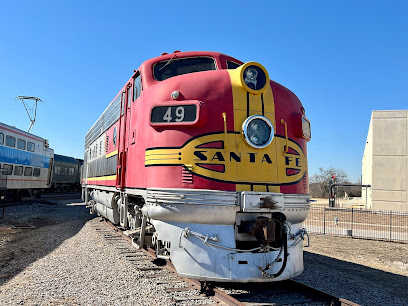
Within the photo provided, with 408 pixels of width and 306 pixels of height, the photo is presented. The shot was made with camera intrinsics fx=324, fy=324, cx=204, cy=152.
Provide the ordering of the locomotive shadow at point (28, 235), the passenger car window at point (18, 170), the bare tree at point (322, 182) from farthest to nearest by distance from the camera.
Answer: the bare tree at point (322, 182)
the passenger car window at point (18, 170)
the locomotive shadow at point (28, 235)

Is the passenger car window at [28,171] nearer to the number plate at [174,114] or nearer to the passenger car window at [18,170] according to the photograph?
the passenger car window at [18,170]

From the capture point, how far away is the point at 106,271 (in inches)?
253

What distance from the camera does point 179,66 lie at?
6.21 metres

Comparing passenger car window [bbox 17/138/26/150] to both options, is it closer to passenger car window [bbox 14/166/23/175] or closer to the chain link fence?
passenger car window [bbox 14/166/23/175]

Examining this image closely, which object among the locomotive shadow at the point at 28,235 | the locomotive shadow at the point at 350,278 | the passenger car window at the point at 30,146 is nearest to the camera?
the locomotive shadow at the point at 350,278

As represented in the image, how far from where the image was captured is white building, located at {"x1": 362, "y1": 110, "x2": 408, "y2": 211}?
89.8ft

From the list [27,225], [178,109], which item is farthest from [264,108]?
[27,225]

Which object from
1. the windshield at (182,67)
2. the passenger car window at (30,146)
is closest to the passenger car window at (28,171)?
the passenger car window at (30,146)

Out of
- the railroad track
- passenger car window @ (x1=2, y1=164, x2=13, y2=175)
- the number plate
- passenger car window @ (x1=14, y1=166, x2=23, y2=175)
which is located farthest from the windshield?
passenger car window @ (x1=14, y1=166, x2=23, y2=175)

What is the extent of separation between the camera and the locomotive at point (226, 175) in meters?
4.78

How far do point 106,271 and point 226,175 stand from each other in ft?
11.1

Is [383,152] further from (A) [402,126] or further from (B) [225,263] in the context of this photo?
(B) [225,263]

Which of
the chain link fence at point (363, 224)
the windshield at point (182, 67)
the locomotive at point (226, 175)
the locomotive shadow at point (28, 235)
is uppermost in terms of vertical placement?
the windshield at point (182, 67)

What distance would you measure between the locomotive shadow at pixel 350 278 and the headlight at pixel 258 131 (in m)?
2.94
